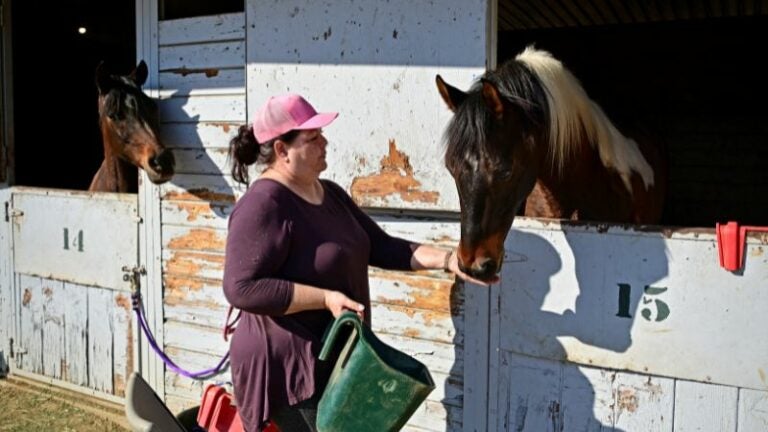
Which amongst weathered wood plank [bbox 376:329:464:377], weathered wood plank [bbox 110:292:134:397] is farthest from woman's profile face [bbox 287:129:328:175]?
weathered wood plank [bbox 110:292:134:397]

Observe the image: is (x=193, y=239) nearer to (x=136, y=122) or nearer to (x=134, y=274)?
(x=134, y=274)

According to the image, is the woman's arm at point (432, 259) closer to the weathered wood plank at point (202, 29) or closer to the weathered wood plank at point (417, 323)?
the weathered wood plank at point (417, 323)

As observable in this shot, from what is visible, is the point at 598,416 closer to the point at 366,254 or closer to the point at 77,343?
the point at 366,254

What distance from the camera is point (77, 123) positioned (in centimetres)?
663

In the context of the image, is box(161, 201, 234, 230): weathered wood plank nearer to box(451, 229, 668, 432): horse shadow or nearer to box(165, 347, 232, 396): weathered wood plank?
box(165, 347, 232, 396): weathered wood plank

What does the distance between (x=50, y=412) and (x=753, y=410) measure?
11.7ft

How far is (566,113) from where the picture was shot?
2377 mm

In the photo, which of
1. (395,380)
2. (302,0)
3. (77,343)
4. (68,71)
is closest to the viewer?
(395,380)

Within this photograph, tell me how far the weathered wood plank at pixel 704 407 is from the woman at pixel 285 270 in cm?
114

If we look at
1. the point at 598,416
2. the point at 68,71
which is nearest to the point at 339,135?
the point at 598,416

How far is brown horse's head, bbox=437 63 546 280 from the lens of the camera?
2111mm

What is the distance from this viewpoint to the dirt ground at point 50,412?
12.4 feet

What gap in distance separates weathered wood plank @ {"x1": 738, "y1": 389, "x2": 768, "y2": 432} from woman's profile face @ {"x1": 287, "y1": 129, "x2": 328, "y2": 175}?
1.51 meters

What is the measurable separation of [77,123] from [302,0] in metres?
4.47
